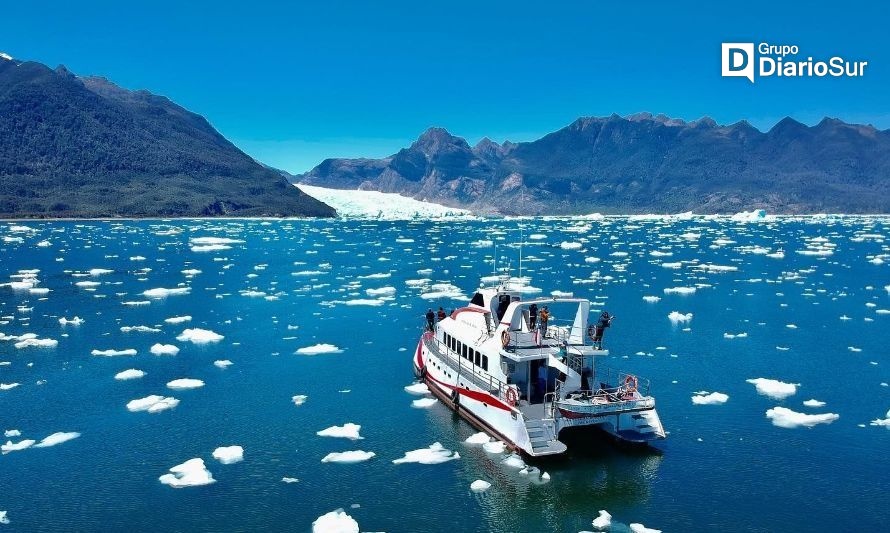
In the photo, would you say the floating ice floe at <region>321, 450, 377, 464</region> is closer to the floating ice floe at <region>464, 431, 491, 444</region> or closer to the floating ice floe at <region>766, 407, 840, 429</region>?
the floating ice floe at <region>464, 431, 491, 444</region>

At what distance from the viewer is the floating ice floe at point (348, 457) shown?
2515 centimetres

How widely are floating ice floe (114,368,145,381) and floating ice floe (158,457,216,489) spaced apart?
13484 millimetres

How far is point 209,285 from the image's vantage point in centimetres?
7012

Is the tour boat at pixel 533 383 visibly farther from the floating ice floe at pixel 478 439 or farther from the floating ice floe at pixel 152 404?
the floating ice floe at pixel 152 404

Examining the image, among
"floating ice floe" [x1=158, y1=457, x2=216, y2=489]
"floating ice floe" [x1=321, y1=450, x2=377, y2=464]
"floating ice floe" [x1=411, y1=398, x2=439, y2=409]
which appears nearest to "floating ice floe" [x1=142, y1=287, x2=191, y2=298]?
"floating ice floe" [x1=411, y1=398, x2=439, y2=409]

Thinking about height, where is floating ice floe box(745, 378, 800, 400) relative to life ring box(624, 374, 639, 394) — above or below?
below

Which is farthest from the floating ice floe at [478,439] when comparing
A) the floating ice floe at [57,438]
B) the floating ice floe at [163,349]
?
the floating ice floe at [163,349]

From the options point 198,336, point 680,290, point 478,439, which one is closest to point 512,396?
point 478,439

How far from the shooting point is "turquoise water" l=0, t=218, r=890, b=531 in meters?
21.6

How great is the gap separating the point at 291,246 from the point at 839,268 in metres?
89.4

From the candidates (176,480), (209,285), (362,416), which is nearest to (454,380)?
(362,416)

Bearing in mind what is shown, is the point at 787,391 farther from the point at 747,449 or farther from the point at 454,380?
the point at 454,380

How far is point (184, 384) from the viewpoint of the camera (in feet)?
112

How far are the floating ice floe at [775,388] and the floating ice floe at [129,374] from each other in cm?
3353
